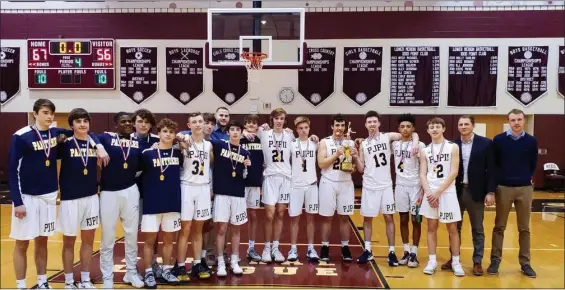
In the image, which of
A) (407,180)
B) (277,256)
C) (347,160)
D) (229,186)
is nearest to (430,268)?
(407,180)

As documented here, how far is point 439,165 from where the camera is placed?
552cm

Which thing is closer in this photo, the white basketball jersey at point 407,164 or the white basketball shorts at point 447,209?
the white basketball shorts at point 447,209

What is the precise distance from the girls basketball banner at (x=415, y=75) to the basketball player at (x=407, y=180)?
7.59 metres

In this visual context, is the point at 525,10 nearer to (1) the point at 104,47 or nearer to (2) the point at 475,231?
(2) the point at 475,231

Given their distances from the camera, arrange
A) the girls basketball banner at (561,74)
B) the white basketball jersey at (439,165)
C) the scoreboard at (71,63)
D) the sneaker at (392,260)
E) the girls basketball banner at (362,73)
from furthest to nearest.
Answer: the girls basketball banner at (362,73)
the scoreboard at (71,63)
the girls basketball banner at (561,74)
the sneaker at (392,260)
the white basketball jersey at (439,165)

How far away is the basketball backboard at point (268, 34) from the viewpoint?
420 inches

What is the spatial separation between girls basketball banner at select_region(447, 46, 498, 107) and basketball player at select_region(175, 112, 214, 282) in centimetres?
1018

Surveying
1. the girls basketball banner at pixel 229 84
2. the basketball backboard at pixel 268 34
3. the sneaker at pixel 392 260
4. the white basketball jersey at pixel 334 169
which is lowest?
the sneaker at pixel 392 260

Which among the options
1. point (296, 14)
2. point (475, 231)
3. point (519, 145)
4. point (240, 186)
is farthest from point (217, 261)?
point (296, 14)

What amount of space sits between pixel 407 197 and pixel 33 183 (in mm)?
4562

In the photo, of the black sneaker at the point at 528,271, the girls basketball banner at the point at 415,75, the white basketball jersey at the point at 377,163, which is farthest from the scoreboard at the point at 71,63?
the black sneaker at the point at 528,271

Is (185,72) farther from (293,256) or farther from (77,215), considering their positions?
(77,215)

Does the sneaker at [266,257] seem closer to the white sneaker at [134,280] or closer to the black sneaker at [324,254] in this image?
the black sneaker at [324,254]

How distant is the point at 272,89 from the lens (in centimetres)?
1362
